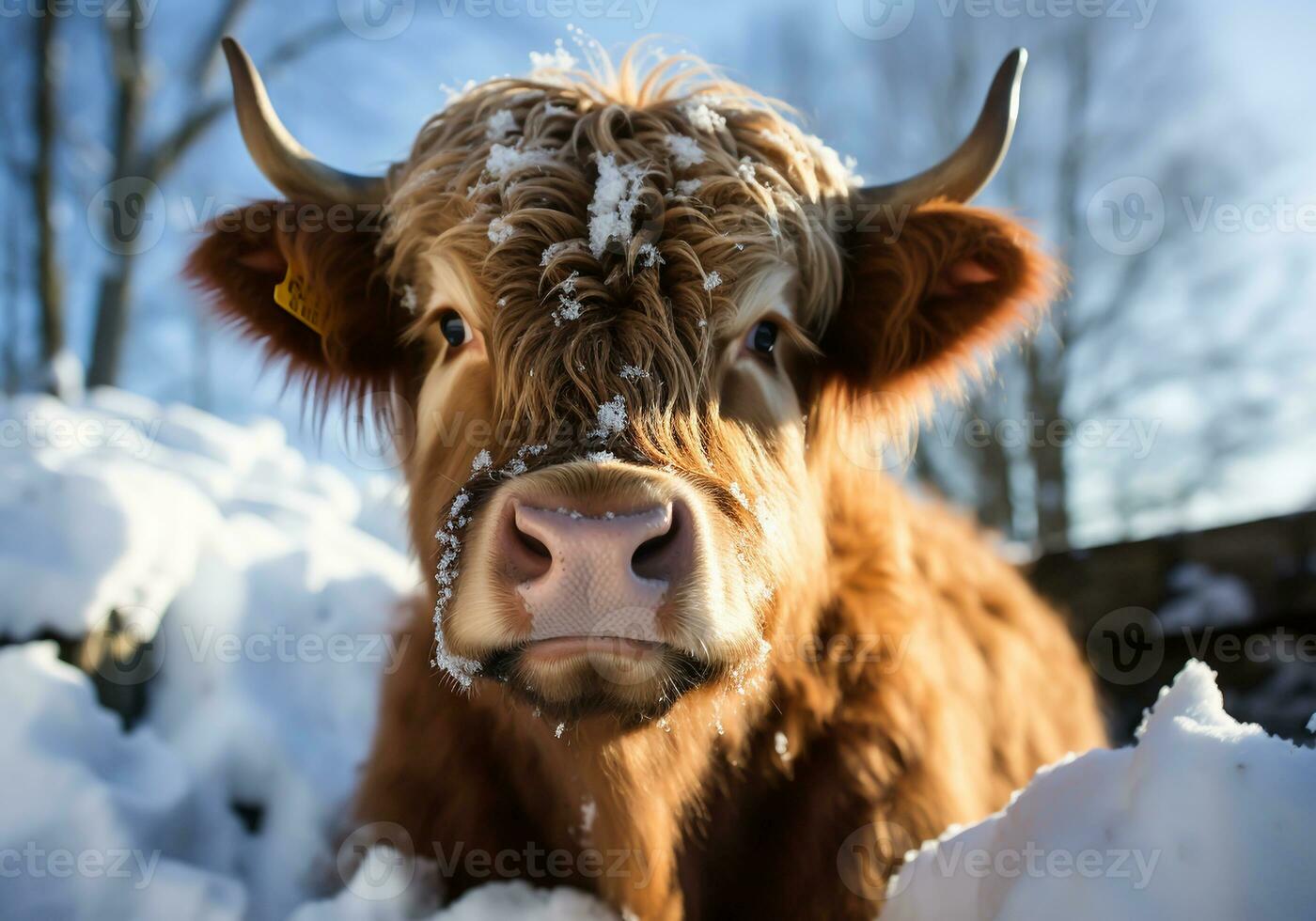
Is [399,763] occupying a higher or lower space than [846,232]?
lower

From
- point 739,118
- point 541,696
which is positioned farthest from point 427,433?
point 739,118

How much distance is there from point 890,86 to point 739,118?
1134cm

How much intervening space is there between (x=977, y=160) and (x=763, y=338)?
78 cm

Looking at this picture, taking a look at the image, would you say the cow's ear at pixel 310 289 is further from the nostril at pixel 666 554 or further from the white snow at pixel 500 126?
the nostril at pixel 666 554

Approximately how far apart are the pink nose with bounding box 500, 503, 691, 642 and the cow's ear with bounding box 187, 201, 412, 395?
1.24 m

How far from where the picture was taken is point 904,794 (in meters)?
2.20

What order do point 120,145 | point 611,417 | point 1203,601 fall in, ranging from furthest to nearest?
point 120,145 → point 1203,601 → point 611,417

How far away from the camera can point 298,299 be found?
90.0 inches

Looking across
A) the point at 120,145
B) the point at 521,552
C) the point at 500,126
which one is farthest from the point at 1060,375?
the point at 120,145

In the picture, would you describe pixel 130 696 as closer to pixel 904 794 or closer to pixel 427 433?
pixel 427 433

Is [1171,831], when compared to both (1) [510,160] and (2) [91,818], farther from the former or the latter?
(2) [91,818]

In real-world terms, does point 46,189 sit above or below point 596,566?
above

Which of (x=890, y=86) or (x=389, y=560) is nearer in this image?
(x=389, y=560)

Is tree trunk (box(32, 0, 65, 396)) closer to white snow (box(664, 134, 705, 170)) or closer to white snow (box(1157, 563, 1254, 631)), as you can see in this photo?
white snow (box(664, 134, 705, 170))
